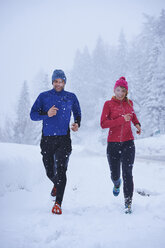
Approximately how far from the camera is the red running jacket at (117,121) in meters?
4.09

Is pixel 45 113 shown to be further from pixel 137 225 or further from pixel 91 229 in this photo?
pixel 137 225

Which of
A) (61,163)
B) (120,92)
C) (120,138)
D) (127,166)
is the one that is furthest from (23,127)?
(127,166)

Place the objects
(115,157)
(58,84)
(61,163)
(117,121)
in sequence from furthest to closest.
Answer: (58,84) < (115,157) < (117,121) < (61,163)

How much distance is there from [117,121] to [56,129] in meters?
1.31

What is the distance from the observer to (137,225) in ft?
10.2

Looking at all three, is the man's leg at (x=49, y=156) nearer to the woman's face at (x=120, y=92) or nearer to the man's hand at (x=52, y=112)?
the man's hand at (x=52, y=112)

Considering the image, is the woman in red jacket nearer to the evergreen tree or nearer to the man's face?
the man's face

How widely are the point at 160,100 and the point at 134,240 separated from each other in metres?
18.7

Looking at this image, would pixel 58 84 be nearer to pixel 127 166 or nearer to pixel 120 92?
pixel 120 92

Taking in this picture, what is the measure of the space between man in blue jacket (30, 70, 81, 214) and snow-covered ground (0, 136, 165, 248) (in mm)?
603

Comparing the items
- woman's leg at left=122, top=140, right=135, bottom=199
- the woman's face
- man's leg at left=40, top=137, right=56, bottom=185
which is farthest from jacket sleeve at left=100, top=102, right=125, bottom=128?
man's leg at left=40, top=137, right=56, bottom=185

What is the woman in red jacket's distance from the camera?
12.9 feet

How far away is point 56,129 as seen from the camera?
158 inches

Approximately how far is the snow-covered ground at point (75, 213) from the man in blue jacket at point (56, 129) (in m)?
0.60
